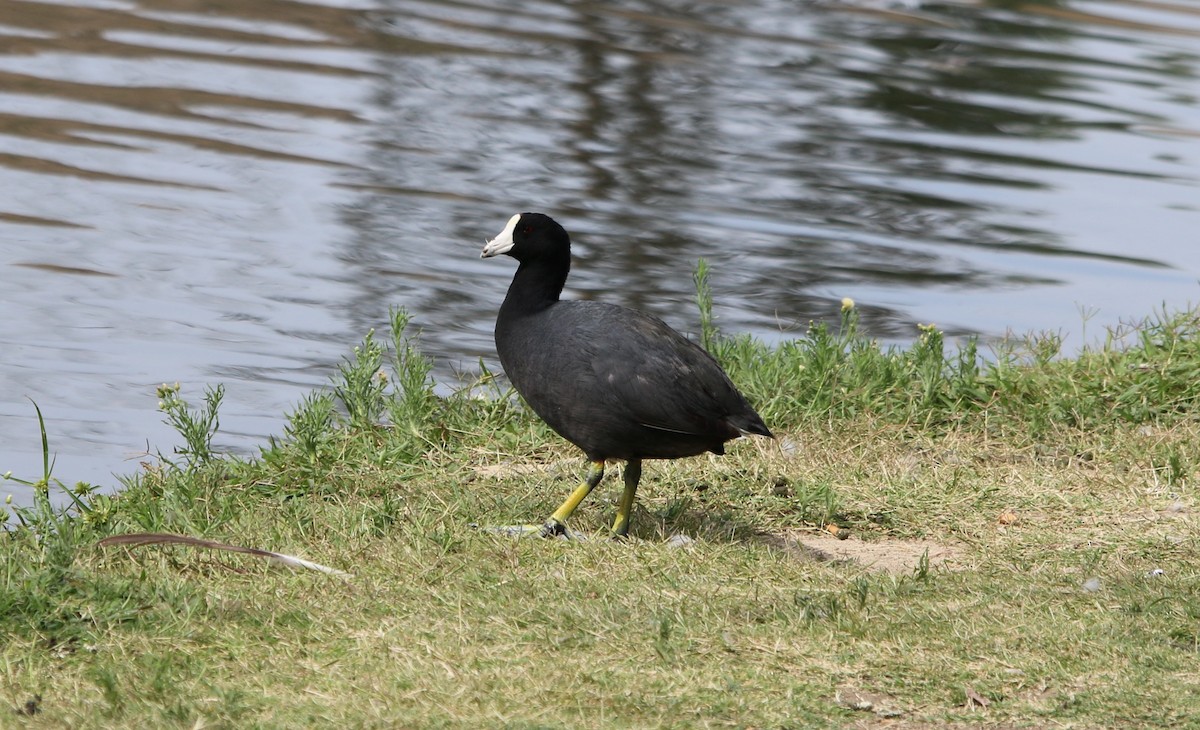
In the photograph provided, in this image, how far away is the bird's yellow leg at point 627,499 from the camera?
5.19 metres

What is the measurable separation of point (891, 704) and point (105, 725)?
1871mm

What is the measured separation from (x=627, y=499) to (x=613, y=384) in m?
0.48

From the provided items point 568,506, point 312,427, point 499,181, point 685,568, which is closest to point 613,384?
point 568,506

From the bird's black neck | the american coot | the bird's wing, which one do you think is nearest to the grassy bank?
the american coot

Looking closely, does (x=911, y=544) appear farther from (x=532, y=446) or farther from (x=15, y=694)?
(x=15, y=694)

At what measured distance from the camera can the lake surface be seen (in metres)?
7.94

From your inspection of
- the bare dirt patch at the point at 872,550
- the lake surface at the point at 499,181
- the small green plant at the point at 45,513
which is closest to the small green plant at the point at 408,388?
the lake surface at the point at 499,181

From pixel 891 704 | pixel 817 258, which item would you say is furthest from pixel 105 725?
pixel 817 258

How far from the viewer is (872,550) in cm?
531

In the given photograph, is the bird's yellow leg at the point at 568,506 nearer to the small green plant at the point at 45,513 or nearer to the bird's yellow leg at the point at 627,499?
the bird's yellow leg at the point at 627,499

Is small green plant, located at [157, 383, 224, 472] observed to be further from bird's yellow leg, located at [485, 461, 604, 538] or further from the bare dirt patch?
the bare dirt patch

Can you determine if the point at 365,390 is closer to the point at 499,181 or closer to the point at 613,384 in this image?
the point at 613,384

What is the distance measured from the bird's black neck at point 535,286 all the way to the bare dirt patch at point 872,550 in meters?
1.11

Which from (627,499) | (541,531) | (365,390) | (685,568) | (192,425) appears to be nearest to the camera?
(685,568)
